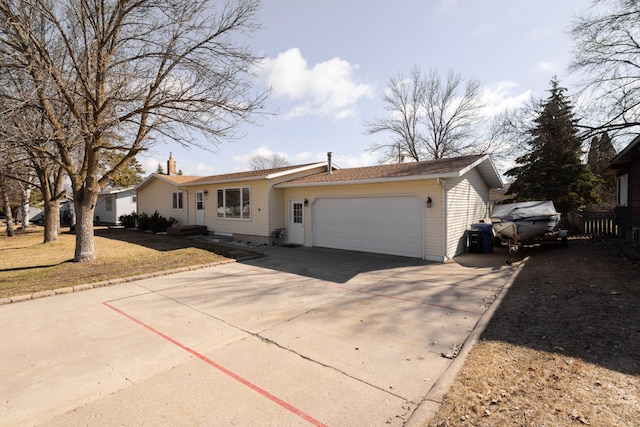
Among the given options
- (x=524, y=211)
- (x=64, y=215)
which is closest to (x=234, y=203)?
(x=524, y=211)

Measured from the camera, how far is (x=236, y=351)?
396 centimetres

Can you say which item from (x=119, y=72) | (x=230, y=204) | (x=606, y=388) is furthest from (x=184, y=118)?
(x=606, y=388)

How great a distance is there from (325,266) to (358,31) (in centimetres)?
885

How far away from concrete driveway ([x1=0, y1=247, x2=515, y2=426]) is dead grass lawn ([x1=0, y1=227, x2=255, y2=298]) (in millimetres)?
1191

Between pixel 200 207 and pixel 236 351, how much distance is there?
14.9m

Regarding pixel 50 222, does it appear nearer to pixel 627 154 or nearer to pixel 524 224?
pixel 524 224

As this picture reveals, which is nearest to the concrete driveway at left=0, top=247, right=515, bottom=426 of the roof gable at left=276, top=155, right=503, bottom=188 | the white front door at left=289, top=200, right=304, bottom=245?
the roof gable at left=276, top=155, right=503, bottom=188

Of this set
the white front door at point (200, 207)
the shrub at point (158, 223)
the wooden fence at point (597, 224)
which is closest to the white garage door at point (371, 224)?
the white front door at point (200, 207)

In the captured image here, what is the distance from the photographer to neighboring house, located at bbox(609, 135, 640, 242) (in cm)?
1095

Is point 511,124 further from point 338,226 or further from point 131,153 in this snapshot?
point 131,153

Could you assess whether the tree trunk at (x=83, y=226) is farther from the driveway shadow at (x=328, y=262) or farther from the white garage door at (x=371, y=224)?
the white garage door at (x=371, y=224)

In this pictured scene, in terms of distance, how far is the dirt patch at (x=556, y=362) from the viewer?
2.61 m

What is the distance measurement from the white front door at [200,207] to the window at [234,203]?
1.79 m

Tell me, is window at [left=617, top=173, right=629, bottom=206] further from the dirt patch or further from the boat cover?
the dirt patch
